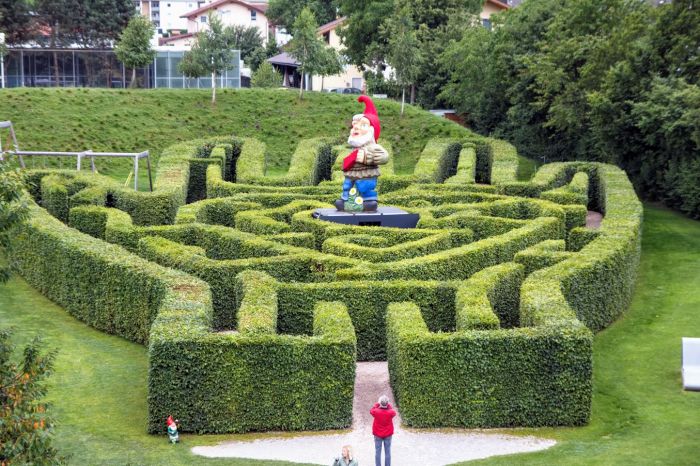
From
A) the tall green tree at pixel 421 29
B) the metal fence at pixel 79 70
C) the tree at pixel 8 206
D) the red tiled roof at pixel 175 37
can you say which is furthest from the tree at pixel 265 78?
the tree at pixel 8 206

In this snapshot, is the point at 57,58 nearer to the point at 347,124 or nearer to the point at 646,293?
the point at 347,124

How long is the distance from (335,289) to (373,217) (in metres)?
9.04

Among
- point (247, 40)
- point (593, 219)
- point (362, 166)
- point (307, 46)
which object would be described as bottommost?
point (593, 219)

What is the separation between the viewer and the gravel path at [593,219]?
1627 inches

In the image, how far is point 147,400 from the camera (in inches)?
872

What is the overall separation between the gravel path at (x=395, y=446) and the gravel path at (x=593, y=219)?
20902mm

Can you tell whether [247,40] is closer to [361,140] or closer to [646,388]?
[361,140]

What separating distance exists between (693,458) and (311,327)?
9303 mm

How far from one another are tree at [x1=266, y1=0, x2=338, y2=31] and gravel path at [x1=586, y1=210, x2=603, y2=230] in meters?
61.3

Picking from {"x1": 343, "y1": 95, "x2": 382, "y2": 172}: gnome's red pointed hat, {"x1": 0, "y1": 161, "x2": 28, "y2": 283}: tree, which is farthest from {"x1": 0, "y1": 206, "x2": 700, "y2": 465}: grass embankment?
{"x1": 343, "y1": 95, "x2": 382, "y2": 172}: gnome's red pointed hat

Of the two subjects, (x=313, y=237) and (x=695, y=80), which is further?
(x=695, y=80)

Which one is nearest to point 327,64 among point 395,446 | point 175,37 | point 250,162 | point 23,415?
point 250,162

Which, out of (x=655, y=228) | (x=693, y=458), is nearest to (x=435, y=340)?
(x=693, y=458)

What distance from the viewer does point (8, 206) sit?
16.5 m
